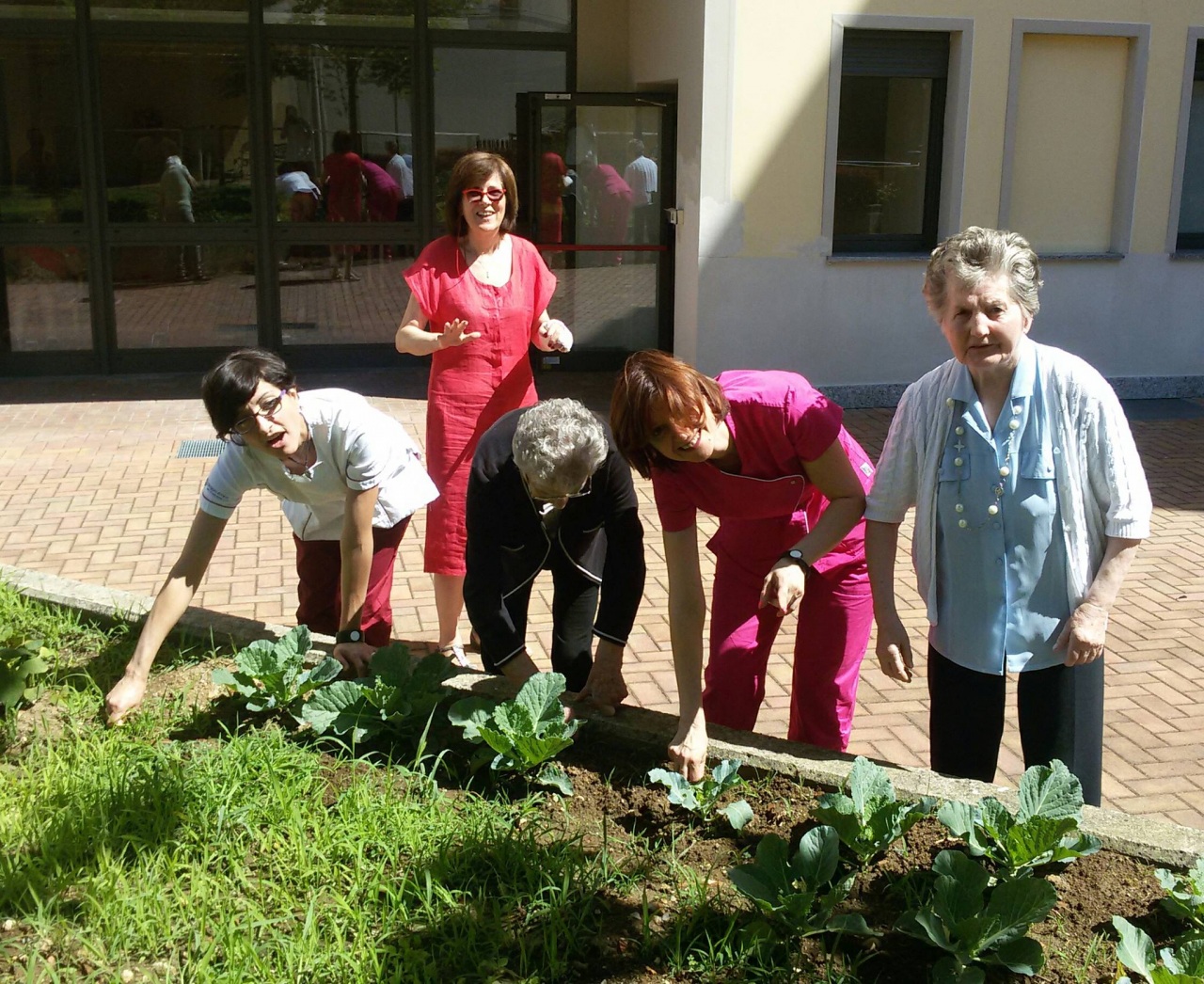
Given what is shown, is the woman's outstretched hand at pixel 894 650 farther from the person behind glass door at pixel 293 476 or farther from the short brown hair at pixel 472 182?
the short brown hair at pixel 472 182

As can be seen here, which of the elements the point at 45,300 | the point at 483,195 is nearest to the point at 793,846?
the point at 483,195

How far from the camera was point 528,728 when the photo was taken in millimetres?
2953

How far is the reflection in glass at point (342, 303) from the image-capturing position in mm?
10977

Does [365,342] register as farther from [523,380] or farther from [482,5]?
[523,380]

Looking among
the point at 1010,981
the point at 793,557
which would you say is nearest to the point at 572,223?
the point at 793,557

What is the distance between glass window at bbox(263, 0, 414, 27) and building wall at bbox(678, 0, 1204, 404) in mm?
2101

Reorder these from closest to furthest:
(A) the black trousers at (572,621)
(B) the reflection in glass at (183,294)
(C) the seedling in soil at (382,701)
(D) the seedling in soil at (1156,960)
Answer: (D) the seedling in soil at (1156,960) < (C) the seedling in soil at (382,701) < (A) the black trousers at (572,621) < (B) the reflection in glass at (183,294)

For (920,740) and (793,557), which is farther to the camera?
(920,740)

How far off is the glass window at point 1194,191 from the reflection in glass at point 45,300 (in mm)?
9037

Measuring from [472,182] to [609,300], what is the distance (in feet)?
19.7

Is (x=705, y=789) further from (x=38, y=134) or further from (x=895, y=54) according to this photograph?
(x=38, y=134)

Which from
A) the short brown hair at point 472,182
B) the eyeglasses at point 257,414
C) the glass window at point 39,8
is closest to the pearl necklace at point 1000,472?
the eyeglasses at point 257,414

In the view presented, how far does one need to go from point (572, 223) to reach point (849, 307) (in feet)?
7.88

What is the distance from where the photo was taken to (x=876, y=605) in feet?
9.63
